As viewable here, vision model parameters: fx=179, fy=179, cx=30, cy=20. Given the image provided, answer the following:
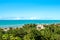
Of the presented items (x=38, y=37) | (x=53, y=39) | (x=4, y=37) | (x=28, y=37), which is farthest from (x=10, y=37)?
(x=53, y=39)

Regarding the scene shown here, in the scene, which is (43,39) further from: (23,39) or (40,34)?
(23,39)

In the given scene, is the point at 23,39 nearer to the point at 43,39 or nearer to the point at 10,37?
the point at 10,37

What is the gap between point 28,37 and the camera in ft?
39.2

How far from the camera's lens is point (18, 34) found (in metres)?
13.1

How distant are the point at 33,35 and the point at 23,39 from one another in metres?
0.80

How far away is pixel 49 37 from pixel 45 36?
298 millimetres

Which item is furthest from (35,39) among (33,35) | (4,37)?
(4,37)

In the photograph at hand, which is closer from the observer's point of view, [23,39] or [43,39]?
[23,39]

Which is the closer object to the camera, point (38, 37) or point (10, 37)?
point (10, 37)

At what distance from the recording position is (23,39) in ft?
39.6

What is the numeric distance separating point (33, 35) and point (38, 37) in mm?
632

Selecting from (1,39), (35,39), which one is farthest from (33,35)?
(1,39)

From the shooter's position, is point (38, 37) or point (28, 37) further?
point (38, 37)

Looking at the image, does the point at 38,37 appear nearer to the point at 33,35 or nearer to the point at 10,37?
the point at 33,35
